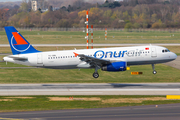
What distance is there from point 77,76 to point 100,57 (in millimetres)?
11593

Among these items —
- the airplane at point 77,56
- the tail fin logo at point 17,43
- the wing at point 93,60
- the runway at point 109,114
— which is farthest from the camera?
the tail fin logo at point 17,43

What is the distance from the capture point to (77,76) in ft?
194

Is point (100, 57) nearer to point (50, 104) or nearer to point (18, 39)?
point (18, 39)

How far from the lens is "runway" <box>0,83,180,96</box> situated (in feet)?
144

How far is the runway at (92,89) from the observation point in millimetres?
43781

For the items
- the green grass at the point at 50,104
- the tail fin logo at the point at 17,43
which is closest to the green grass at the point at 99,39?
the tail fin logo at the point at 17,43

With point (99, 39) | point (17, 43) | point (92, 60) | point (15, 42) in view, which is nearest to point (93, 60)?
point (92, 60)

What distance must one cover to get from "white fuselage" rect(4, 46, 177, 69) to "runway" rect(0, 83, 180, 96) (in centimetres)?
387

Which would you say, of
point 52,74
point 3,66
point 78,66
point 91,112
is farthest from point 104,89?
point 3,66

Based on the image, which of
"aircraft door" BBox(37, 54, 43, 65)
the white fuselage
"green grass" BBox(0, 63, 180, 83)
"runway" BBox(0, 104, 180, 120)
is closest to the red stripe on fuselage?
the white fuselage

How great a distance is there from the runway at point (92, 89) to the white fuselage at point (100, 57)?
387 cm

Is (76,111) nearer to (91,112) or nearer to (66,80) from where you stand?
(91,112)

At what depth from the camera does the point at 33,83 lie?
169 feet

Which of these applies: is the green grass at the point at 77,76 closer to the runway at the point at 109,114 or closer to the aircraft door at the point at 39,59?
the aircraft door at the point at 39,59
